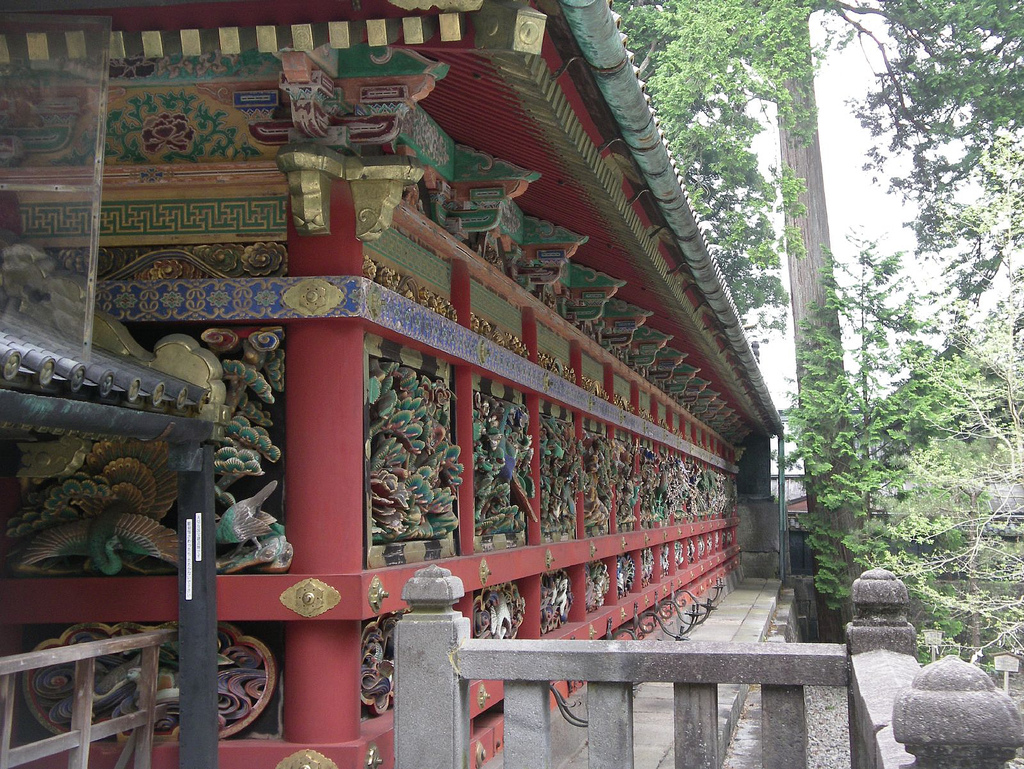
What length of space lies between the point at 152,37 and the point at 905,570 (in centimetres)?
1837

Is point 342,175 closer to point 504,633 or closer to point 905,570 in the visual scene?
point 504,633

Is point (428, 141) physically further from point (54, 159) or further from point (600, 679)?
point (600, 679)

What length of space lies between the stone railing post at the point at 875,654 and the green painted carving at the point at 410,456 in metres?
2.34

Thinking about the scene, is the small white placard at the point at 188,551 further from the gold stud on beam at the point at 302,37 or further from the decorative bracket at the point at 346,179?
the gold stud on beam at the point at 302,37

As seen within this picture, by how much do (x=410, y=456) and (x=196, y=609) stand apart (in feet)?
5.19

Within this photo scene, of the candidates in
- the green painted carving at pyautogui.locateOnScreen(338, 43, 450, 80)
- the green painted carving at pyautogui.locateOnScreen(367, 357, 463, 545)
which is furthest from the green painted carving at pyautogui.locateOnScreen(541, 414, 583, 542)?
the green painted carving at pyautogui.locateOnScreen(338, 43, 450, 80)

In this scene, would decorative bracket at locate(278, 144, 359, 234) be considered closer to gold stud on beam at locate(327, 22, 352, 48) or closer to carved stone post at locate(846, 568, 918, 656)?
gold stud on beam at locate(327, 22, 352, 48)

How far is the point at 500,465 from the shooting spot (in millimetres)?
7734

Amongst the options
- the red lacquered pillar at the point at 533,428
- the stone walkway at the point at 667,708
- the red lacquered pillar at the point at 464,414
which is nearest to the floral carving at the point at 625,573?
the stone walkway at the point at 667,708

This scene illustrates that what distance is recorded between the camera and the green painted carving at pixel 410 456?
5.55 metres

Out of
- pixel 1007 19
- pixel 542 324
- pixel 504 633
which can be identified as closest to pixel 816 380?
pixel 1007 19

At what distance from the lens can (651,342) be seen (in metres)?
13.4

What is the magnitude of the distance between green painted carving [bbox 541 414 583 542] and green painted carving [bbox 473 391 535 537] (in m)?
0.67

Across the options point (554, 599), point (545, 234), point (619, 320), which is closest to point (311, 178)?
point (545, 234)
